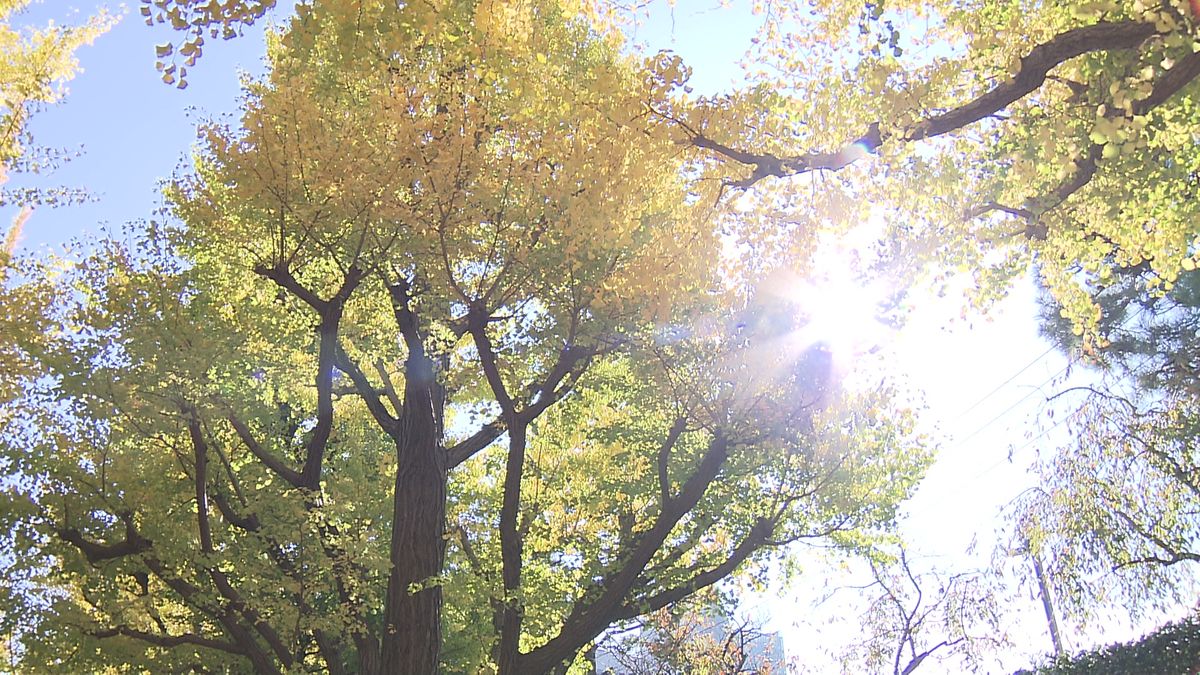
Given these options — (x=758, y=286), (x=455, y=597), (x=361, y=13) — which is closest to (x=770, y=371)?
(x=758, y=286)

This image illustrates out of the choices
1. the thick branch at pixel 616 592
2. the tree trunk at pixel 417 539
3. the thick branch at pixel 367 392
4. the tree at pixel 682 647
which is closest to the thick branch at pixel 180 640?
the tree trunk at pixel 417 539

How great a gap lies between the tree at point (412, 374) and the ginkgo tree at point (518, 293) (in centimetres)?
4

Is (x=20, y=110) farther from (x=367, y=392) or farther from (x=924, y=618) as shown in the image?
(x=924, y=618)

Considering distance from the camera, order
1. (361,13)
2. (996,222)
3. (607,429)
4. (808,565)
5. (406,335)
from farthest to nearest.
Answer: (808,565) → (607,429) → (406,335) → (996,222) → (361,13)

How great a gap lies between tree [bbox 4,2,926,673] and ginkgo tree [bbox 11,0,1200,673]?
0.12ft

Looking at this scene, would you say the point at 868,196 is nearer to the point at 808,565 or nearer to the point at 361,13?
the point at 361,13

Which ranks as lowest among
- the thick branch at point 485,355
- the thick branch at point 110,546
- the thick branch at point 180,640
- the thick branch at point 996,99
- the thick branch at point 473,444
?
the thick branch at point 180,640

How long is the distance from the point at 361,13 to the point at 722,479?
6316mm

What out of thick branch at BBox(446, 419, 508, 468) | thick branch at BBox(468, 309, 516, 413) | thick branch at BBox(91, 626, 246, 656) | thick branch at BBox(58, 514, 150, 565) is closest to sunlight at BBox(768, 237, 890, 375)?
thick branch at BBox(468, 309, 516, 413)

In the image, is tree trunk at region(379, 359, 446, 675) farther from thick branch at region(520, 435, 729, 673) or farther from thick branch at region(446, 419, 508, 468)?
thick branch at region(520, 435, 729, 673)

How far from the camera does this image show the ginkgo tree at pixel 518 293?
4.30 meters

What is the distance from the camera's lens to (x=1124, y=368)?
9852mm

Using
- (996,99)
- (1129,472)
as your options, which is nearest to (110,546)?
(996,99)

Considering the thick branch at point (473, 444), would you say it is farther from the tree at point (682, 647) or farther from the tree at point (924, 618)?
the tree at point (924, 618)
